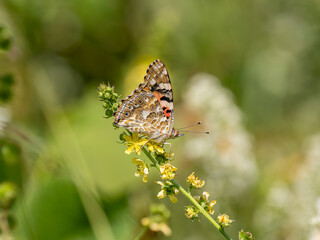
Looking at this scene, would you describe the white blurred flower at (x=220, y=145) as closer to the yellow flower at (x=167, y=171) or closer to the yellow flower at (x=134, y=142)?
the yellow flower at (x=134, y=142)

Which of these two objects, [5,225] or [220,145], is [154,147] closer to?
[5,225]

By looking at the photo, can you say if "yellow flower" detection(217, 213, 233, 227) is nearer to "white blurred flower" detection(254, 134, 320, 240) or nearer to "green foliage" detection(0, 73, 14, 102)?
"green foliage" detection(0, 73, 14, 102)

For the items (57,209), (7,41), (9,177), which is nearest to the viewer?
(7,41)

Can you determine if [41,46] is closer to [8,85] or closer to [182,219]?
[182,219]

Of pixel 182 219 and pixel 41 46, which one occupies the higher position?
pixel 41 46

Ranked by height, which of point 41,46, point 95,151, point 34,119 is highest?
point 41,46

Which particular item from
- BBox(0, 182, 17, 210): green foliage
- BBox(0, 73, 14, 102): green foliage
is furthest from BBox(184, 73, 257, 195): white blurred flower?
BBox(0, 182, 17, 210): green foliage

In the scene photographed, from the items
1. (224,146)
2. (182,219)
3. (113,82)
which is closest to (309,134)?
(224,146)

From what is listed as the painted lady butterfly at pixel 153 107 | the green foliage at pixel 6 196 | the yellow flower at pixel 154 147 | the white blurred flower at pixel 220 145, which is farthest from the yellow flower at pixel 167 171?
the white blurred flower at pixel 220 145

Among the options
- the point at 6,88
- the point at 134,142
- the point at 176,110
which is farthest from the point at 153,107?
the point at 176,110
